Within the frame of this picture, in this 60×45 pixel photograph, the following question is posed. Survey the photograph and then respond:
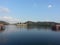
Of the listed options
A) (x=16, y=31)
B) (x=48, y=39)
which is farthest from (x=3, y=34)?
(x=48, y=39)

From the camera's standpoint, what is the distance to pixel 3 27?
3.87m

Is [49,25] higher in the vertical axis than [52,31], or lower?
higher

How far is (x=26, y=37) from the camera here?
4.27m

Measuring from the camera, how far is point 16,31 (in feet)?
13.9

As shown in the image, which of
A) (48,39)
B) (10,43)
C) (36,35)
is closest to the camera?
(10,43)

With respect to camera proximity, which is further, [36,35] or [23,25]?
[36,35]

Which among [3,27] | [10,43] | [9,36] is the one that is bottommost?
[10,43]

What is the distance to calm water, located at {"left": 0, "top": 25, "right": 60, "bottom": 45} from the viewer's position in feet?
12.7

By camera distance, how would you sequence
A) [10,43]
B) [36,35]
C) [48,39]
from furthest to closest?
[36,35] < [48,39] < [10,43]

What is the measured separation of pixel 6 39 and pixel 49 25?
175cm

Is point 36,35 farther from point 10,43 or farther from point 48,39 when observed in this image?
point 10,43

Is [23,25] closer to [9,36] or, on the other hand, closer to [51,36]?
[9,36]

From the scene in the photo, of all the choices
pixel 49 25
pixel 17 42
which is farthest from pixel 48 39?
pixel 17 42

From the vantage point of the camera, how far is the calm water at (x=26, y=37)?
3.86 meters
